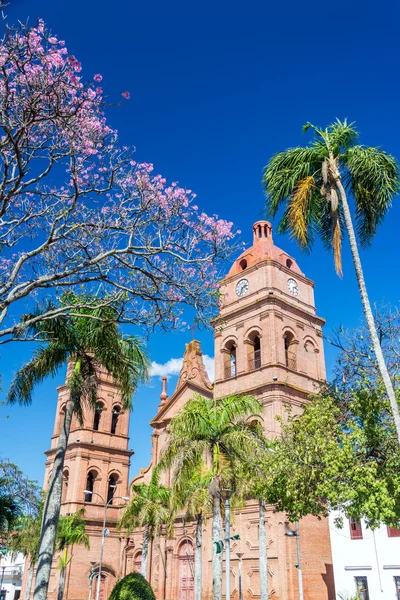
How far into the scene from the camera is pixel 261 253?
1538 inches

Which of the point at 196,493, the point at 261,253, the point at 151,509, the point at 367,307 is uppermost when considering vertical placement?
the point at 261,253

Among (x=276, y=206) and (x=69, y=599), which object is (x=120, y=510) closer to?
(x=69, y=599)

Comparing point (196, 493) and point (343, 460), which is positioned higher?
point (196, 493)

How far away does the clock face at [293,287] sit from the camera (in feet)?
127

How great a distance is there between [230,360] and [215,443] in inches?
722

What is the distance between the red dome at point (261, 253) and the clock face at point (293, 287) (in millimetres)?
870

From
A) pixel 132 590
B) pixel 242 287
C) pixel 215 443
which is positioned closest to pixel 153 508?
pixel 215 443

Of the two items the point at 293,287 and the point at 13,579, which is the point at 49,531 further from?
the point at 13,579

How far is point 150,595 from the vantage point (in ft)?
53.5

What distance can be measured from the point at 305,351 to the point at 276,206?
2184 cm

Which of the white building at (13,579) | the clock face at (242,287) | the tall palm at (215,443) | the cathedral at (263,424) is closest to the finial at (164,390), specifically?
the cathedral at (263,424)

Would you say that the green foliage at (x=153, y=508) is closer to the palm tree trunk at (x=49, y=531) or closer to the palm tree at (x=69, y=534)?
the palm tree at (x=69, y=534)

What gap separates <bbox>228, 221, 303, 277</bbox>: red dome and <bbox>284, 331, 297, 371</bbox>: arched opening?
507 centimetres

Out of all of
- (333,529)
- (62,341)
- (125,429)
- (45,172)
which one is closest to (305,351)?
(333,529)
